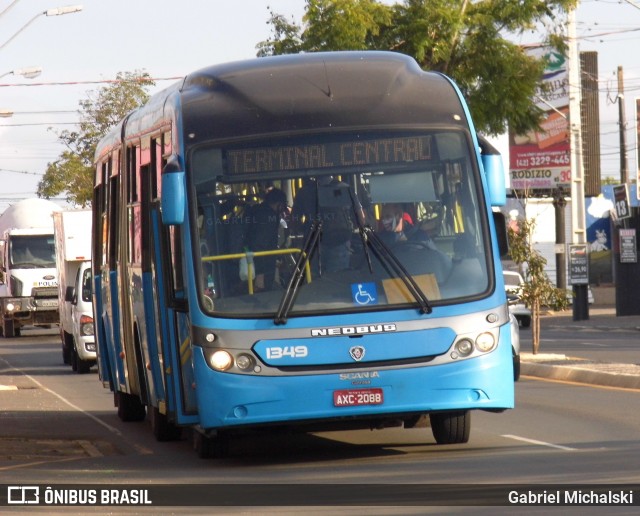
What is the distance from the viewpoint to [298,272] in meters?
11.7

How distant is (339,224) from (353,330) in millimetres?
877

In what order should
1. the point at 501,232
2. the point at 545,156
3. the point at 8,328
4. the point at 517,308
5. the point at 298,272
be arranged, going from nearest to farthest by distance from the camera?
the point at 298,272
the point at 501,232
the point at 517,308
the point at 8,328
the point at 545,156

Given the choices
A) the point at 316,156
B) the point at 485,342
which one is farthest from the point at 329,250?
the point at 485,342

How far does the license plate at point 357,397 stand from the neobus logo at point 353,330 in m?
0.44

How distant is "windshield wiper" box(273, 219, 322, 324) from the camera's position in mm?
11562

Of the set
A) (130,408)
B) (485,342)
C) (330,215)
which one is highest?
(330,215)

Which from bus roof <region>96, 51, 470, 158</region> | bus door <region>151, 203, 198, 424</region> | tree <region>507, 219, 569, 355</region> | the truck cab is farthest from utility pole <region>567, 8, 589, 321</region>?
bus door <region>151, 203, 198, 424</region>

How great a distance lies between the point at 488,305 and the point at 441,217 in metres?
0.80

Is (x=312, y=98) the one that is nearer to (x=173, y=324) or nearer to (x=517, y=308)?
(x=173, y=324)

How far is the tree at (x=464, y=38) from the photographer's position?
95.8ft

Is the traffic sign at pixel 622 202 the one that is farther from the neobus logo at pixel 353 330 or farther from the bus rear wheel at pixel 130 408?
the neobus logo at pixel 353 330

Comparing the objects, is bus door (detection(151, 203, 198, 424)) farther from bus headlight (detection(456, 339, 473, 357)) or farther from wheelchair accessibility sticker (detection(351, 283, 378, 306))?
bus headlight (detection(456, 339, 473, 357))

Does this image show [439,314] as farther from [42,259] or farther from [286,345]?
[42,259]

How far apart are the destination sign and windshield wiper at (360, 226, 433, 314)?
23.3 inches
